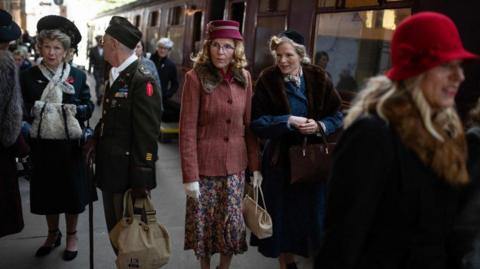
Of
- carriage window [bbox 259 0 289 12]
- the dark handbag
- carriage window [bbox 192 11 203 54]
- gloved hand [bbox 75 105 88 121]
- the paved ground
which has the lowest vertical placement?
the paved ground

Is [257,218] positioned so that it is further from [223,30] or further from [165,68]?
[165,68]

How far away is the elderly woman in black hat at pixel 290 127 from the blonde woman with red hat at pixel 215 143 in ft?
0.56

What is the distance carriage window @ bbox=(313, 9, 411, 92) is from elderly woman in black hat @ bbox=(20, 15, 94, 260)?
2416mm

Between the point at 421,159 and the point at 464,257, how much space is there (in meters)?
0.48

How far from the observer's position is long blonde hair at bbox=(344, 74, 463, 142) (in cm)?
150

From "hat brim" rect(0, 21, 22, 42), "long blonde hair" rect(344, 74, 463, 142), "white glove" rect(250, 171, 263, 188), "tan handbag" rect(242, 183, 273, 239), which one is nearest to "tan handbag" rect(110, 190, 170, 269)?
"tan handbag" rect(242, 183, 273, 239)

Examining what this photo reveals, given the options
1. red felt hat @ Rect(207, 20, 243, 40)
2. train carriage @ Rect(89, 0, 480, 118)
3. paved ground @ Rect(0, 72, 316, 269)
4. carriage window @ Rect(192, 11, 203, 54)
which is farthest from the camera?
carriage window @ Rect(192, 11, 203, 54)

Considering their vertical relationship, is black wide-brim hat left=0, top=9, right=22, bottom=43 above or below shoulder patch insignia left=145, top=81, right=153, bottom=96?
above

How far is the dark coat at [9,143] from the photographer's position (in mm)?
2922

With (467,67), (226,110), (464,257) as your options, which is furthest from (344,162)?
(467,67)

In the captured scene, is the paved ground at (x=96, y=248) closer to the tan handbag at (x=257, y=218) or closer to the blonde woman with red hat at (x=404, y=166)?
the tan handbag at (x=257, y=218)

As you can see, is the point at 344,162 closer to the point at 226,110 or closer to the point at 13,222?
the point at 226,110

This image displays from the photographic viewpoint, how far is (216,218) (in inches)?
120

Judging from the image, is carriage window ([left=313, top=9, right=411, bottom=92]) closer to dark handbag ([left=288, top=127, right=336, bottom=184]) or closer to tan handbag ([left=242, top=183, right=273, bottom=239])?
dark handbag ([left=288, top=127, right=336, bottom=184])
